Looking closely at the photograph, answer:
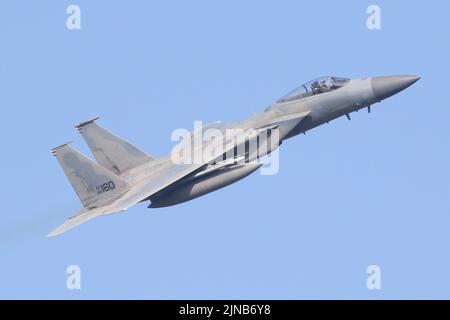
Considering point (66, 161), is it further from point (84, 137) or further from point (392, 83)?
point (392, 83)

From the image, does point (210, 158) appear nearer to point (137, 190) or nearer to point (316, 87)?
point (137, 190)

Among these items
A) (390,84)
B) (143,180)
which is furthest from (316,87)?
(143,180)

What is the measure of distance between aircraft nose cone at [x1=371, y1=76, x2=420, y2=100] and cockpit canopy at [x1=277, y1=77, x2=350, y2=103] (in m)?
0.99

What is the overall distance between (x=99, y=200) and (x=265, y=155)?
190 inches

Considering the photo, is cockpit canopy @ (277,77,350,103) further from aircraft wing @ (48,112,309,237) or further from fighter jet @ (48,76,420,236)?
aircraft wing @ (48,112,309,237)

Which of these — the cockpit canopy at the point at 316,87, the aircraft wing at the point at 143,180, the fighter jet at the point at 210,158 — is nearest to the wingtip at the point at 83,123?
the fighter jet at the point at 210,158

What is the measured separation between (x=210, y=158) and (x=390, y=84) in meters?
5.40

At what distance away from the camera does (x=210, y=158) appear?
104 feet

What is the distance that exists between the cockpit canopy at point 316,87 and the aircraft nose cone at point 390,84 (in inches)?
39.1

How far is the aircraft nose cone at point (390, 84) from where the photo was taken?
31.9 metres

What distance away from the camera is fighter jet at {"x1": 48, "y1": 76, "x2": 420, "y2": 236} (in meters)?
31.2

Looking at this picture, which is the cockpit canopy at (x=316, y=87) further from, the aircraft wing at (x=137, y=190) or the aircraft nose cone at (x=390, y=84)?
the aircraft wing at (x=137, y=190)

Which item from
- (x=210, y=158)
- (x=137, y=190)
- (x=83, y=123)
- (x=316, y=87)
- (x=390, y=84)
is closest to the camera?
(x=137, y=190)

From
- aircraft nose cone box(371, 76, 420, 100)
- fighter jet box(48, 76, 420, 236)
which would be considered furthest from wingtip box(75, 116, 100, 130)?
aircraft nose cone box(371, 76, 420, 100)
